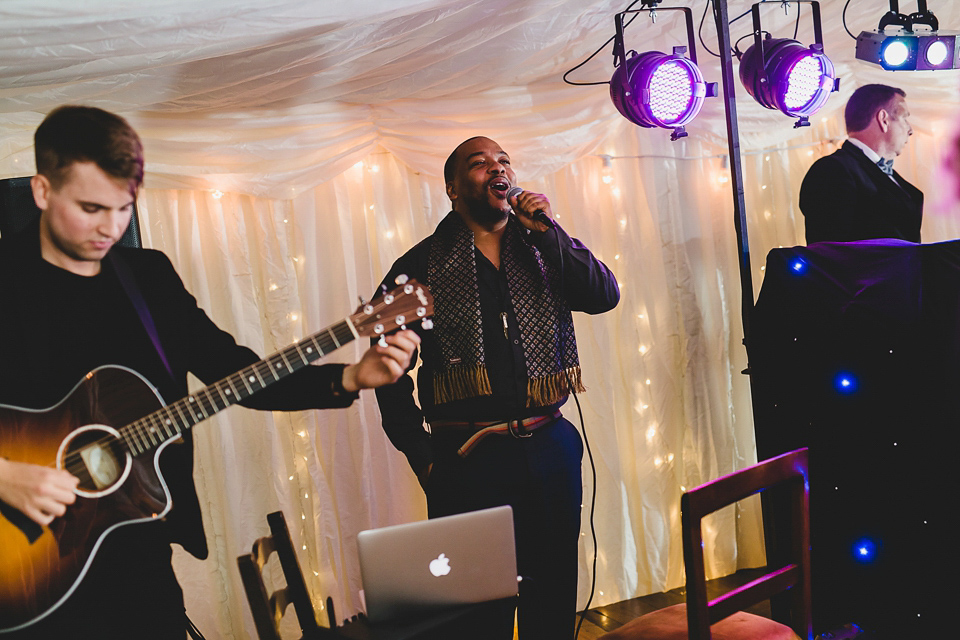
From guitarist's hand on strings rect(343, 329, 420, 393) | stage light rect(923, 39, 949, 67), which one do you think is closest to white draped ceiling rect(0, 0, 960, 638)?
stage light rect(923, 39, 949, 67)

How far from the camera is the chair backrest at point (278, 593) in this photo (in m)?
1.66

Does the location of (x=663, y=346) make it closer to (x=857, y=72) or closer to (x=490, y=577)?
(x=857, y=72)

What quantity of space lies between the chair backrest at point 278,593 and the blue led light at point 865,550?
2.09m

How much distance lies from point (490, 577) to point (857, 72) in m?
3.40

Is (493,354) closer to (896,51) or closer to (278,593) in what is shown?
(278,593)

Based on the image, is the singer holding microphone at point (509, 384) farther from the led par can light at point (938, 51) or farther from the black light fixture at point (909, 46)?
the led par can light at point (938, 51)

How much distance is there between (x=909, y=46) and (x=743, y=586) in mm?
2320

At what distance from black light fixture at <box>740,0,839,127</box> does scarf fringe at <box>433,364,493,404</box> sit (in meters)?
1.64

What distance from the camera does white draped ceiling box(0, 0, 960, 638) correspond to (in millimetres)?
2625

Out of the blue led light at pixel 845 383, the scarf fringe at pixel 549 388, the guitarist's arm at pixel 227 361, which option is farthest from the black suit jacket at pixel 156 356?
the blue led light at pixel 845 383

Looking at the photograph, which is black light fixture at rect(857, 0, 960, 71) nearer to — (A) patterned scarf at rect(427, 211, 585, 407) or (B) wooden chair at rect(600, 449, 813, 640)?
A: (A) patterned scarf at rect(427, 211, 585, 407)

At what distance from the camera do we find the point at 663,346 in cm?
389

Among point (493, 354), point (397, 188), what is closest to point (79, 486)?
point (493, 354)

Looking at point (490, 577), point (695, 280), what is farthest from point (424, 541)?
point (695, 280)
